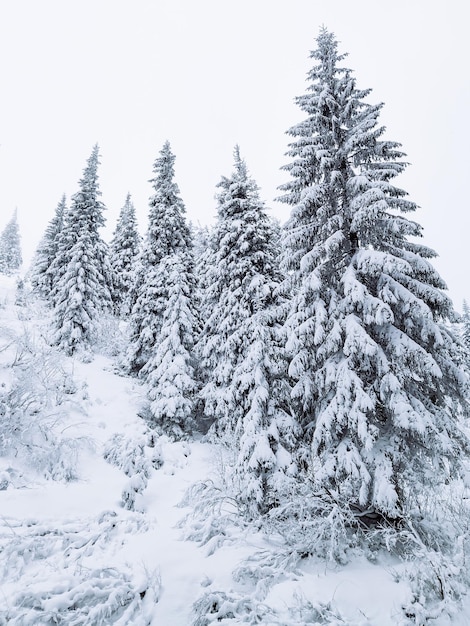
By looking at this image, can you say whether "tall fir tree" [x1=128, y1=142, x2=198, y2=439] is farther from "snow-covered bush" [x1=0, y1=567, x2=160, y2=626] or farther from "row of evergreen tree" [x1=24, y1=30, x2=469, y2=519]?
"snow-covered bush" [x1=0, y1=567, x2=160, y2=626]

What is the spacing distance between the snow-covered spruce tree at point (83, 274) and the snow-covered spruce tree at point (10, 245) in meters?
34.5

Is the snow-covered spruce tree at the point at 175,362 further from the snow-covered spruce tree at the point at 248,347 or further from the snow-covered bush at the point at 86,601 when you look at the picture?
the snow-covered bush at the point at 86,601

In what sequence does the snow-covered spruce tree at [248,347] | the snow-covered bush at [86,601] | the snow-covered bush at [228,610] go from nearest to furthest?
the snow-covered bush at [86,601] → the snow-covered bush at [228,610] → the snow-covered spruce tree at [248,347]

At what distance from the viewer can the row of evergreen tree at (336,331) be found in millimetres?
8828

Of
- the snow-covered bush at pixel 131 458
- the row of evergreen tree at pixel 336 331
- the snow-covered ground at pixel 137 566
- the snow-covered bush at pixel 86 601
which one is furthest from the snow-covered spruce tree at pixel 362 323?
the snow-covered bush at pixel 131 458

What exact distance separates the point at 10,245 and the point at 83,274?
141 ft

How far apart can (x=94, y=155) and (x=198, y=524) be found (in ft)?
89.8

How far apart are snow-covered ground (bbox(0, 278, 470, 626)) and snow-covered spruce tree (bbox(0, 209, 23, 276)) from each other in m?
51.2

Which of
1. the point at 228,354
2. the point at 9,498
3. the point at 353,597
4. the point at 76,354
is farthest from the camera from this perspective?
the point at 76,354

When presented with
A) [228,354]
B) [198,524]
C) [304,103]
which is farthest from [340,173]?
[198,524]

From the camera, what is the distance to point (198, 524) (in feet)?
32.9

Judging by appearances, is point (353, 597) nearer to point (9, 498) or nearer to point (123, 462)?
point (9, 498)

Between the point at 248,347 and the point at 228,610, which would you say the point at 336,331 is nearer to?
the point at 248,347

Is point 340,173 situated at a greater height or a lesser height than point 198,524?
greater
